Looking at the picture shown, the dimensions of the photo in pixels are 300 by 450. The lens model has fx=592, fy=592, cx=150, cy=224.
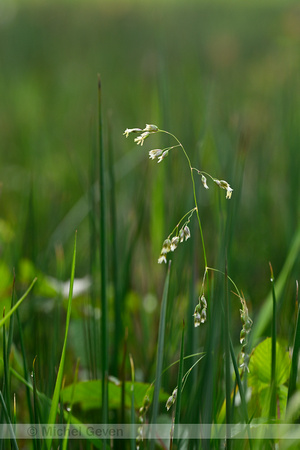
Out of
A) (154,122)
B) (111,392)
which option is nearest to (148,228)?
(154,122)

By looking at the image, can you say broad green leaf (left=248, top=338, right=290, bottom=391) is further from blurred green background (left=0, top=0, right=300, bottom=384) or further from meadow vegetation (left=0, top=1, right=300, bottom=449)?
blurred green background (left=0, top=0, right=300, bottom=384)

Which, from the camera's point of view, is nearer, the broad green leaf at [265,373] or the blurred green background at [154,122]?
the broad green leaf at [265,373]

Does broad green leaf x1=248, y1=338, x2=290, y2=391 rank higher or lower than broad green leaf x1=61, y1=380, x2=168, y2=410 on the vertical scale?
higher

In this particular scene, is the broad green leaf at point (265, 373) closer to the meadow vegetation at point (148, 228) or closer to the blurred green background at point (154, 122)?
the meadow vegetation at point (148, 228)

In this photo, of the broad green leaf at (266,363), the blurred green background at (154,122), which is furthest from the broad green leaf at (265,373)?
the blurred green background at (154,122)

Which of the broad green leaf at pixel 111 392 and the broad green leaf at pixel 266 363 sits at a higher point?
the broad green leaf at pixel 266 363

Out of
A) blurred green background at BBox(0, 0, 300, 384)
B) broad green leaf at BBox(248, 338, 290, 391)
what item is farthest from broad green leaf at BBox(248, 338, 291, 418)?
blurred green background at BBox(0, 0, 300, 384)

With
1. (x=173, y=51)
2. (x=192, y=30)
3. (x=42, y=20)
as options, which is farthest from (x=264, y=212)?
(x=42, y=20)

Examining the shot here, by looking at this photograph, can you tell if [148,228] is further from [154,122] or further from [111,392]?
[111,392]
